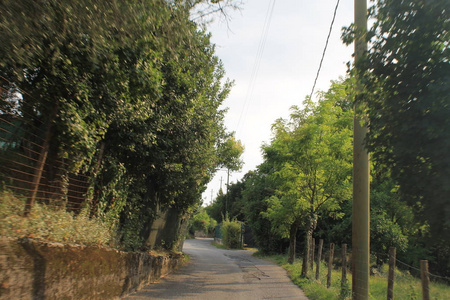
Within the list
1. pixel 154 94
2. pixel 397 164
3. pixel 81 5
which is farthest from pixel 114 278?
pixel 397 164

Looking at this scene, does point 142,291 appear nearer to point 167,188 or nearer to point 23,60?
point 167,188

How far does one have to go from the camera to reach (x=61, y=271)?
4.62 m

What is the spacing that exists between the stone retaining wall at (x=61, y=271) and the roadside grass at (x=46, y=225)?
0.91ft

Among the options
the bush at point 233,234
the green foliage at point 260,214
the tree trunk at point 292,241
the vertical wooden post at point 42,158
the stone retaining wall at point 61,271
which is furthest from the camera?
the bush at point 233,234

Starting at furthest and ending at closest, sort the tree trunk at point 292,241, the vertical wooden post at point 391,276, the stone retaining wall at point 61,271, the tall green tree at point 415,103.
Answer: the tree trunk at point 292,241
the vertical wooden post at point 391,276
the stone retaining wall at point 61,271
the tall green tree at point 415,103

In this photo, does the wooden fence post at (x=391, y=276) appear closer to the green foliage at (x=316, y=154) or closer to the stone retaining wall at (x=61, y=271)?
the stone retaining wall at (x=61, y=271)

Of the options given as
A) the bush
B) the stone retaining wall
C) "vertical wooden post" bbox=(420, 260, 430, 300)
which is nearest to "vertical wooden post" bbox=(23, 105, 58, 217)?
the stone retaining wall

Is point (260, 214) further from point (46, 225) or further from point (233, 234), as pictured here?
point (46, 225)

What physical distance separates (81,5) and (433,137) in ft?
14.2

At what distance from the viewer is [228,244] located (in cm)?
3747

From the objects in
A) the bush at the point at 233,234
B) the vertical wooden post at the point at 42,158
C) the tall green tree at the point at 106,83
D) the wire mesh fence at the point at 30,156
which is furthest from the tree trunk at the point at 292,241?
the bush at the point at 233,234

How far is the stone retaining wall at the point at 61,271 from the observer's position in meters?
3.72

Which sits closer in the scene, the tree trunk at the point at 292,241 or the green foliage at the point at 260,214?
the tree trunk at the point at 292,241

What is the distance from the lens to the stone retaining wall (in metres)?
3.72
